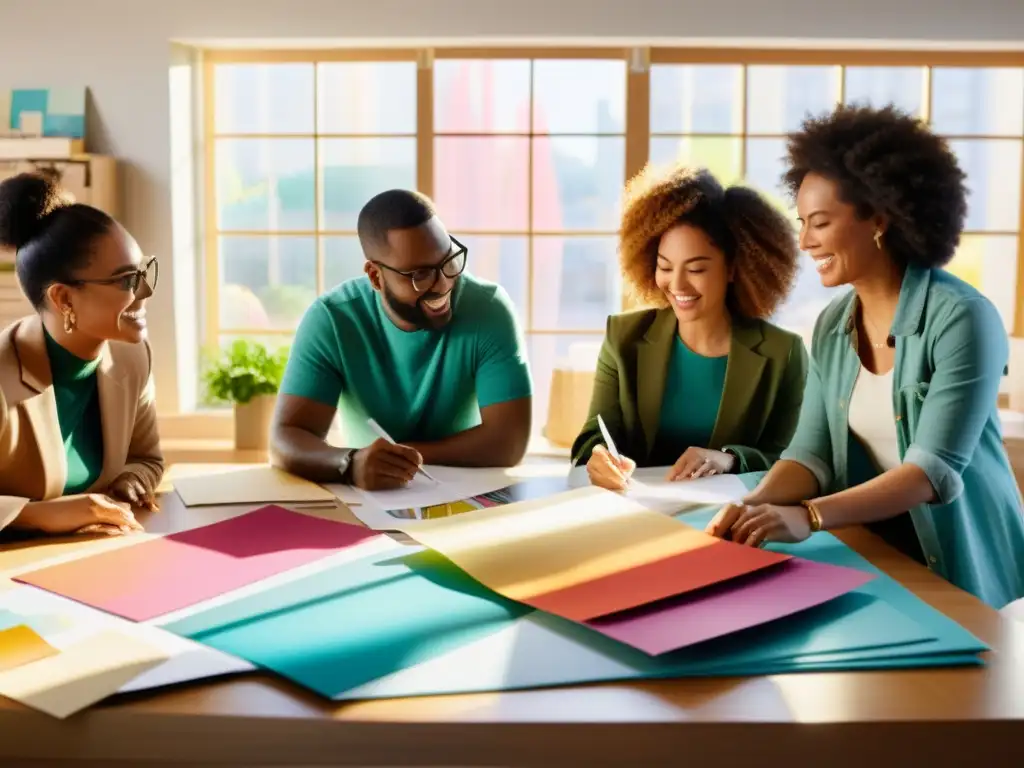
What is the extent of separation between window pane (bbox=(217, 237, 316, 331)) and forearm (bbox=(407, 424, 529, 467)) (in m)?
2.64

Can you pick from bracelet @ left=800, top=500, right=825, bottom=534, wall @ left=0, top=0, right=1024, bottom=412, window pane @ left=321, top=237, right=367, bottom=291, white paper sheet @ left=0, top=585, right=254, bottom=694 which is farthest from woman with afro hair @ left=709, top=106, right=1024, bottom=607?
window pane @ left=321, top=237, right=367, bottom=291

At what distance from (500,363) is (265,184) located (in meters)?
Answer: 2.70

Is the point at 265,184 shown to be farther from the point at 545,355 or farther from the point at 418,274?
the point at 418,274

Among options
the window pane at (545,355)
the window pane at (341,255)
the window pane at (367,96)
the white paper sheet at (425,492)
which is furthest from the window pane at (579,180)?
the white paper sheet at (425,492)

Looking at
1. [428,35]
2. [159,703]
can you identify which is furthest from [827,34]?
[159,703]

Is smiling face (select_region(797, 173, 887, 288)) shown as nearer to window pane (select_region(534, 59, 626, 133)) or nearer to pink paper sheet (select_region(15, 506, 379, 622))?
pink paper sheet (select_region(15, 506, 379, 622))

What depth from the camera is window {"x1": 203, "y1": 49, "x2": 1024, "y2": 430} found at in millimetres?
4301

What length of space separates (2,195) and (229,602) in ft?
2.96

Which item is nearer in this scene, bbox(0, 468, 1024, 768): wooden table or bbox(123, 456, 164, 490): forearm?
bbox(0, 468, 1024, 768): wooden table

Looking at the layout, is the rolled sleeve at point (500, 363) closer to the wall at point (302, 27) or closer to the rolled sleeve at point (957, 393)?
the rolled sleeve at point (957, 393)

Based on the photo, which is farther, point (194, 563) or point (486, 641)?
→ point (194, 563)

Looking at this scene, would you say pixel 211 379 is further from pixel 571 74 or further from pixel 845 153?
pixel 845 153

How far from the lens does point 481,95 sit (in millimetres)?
4340

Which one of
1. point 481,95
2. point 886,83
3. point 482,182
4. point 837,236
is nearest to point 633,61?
point 481,95
